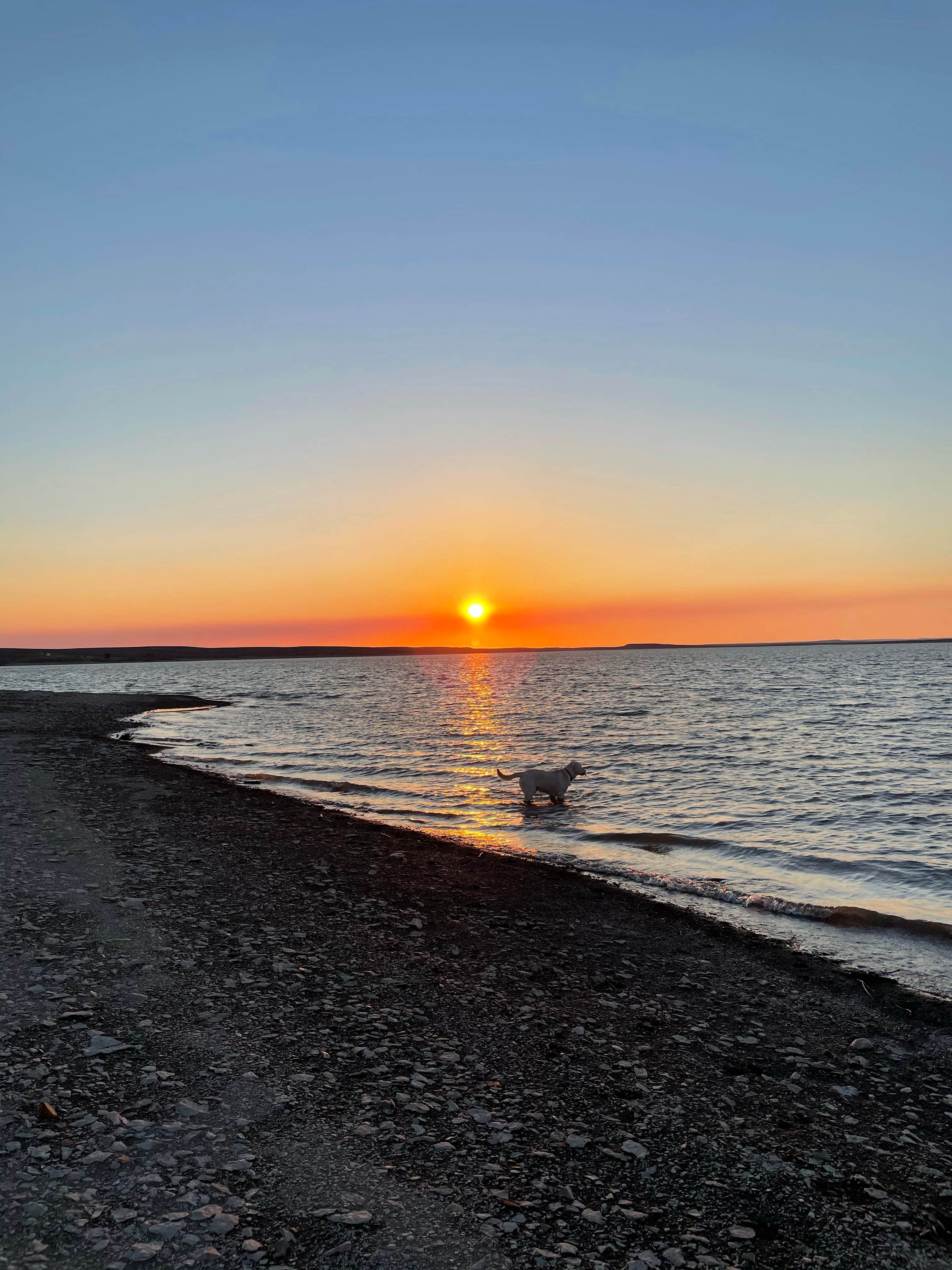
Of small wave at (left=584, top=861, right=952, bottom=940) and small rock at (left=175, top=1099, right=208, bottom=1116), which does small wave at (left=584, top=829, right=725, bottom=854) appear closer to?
small wave at (left=584, top=861, right=952, bottom=940)

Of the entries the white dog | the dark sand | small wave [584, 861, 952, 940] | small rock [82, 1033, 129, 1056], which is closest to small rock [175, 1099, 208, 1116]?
the dark sand

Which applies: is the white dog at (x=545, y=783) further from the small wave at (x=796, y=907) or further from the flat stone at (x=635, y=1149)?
the flat stone at (x=635, y=1149)

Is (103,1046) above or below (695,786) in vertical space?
above

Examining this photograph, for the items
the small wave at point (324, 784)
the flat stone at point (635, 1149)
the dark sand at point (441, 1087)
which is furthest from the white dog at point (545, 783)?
the flat stone at point (635, 1149)

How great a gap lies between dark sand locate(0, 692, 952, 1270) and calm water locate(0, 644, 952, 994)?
2605mm

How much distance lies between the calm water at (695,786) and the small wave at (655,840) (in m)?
0.05

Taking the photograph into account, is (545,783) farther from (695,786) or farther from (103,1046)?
(103,1046)

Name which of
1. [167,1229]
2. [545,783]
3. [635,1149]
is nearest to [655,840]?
[545,783]

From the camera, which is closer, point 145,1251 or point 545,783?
point 145,1251

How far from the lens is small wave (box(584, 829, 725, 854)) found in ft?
51.3

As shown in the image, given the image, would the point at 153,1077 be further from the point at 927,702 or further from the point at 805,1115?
the point at 927,702

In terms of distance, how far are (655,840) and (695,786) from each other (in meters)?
6.76

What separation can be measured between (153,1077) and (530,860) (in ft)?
30.2

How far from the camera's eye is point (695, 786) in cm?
2234
